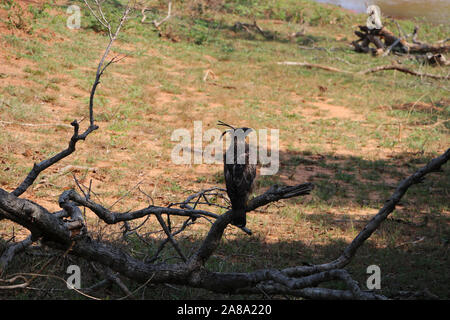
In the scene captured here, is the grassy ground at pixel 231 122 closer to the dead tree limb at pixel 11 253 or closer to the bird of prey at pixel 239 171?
the dead tree limb at pixel 11 253

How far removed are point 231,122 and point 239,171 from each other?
7.22 meters

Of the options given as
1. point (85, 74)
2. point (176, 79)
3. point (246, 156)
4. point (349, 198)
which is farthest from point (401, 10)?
point (246, 156)

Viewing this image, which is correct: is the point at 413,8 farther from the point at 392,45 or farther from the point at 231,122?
the point at 231,122

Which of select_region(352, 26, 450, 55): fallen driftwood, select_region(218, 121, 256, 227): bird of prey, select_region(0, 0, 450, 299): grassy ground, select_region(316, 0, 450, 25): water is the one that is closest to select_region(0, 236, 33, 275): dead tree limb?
select_region(0, 0, 450, 299): grassy ground

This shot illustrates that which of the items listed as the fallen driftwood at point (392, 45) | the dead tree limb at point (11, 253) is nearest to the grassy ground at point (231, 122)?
the dead tree limb at point (11, 253)

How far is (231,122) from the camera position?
10.7 m

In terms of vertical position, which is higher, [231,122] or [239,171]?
[231,122]

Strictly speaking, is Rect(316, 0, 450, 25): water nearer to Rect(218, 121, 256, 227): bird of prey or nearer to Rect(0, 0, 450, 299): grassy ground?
Rect(0, 0, 450, 299): grassy ground

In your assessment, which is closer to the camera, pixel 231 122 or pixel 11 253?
pixel 11 253

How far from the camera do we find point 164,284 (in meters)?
3.82

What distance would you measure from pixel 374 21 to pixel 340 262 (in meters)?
16.7

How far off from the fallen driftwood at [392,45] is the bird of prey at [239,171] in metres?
15.4

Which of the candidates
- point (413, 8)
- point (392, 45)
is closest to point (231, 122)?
point (392, 45)

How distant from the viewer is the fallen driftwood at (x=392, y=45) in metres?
17.7
